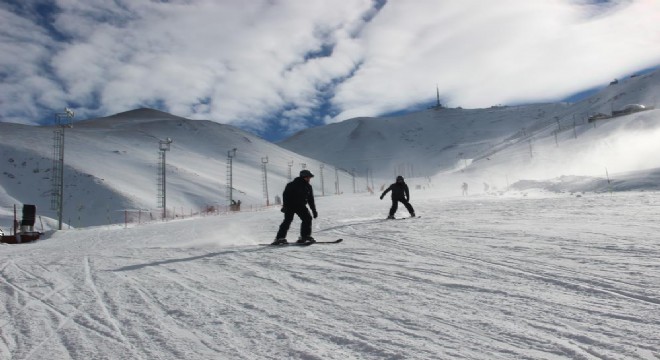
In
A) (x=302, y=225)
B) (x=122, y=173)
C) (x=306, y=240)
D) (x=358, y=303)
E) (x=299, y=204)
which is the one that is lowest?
(x=358, y=303)

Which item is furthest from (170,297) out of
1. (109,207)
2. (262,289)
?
(109,207)

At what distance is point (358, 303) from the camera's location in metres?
4.71

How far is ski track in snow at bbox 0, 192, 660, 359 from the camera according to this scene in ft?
11.4

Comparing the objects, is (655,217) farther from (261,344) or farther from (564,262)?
(261,344)

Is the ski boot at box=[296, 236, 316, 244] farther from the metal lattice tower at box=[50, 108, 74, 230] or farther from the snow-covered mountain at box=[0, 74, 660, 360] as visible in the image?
the metal lattice tower at box=[50, 108, 74, 230]

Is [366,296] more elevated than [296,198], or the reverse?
[296,198]

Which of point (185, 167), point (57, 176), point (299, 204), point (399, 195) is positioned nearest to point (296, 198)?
Answer: point (299, 204)

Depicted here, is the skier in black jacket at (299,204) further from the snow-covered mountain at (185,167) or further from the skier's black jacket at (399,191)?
the snow-covered mountain at (185,167)

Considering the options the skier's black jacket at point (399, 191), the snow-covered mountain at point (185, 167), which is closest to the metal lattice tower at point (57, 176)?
the snow-covered mountain at point (185, 167)

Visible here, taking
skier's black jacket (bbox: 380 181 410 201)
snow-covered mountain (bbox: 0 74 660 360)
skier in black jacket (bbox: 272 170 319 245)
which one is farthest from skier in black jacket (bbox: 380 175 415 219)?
skier in black jacket (bbox: 272 170 319 245)

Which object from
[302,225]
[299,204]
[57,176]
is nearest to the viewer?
[302,225]

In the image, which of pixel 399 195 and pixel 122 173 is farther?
pixel 122 173

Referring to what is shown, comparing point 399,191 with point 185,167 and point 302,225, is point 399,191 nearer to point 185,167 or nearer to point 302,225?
point 302,225

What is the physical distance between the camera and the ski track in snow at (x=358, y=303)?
3471 millimetres
